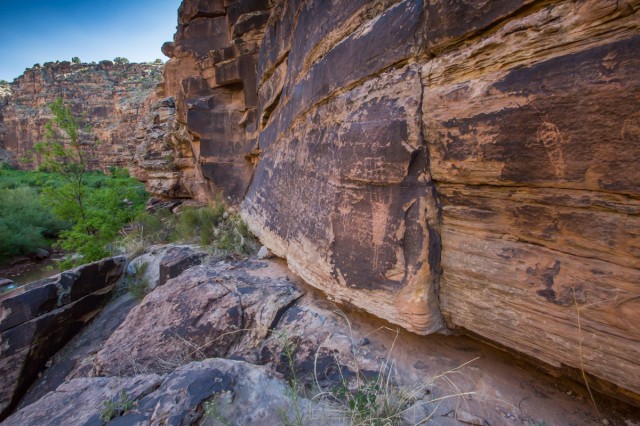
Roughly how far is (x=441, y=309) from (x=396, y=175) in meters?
0.93

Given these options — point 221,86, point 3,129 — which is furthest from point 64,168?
point 3,129

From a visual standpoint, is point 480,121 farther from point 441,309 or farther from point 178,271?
point 178,271

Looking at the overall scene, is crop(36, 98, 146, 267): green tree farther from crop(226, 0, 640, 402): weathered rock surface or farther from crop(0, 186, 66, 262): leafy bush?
crop(226, 0, 640, 402): weathered rock surface

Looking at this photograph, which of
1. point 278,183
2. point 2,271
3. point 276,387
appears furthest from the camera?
point 2,271

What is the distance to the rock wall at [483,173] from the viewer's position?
1175 millimetres

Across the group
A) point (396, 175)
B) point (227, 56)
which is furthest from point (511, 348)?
point (227, 56)

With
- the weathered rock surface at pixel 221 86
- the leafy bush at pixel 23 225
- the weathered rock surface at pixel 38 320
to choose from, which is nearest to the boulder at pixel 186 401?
the weathered rock surface at pixel 38 320

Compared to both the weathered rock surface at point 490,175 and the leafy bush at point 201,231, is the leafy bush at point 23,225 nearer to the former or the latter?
the leafy bush at point 201,231

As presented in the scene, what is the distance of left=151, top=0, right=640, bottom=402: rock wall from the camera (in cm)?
117

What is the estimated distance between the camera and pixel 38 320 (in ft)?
12.0

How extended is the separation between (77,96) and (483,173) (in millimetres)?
40270

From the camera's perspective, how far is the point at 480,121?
1.51 meters

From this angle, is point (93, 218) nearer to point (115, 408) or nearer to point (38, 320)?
→ point (38, 320)

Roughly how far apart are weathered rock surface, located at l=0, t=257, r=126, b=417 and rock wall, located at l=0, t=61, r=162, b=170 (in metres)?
26.4
